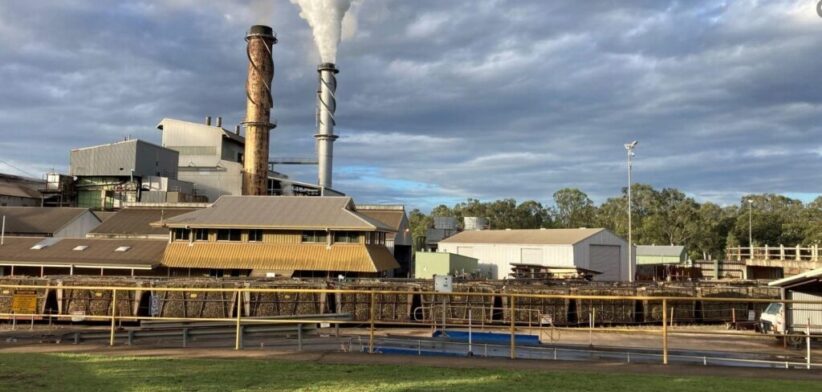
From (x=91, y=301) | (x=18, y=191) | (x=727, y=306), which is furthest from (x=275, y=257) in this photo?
(x=18, y=191)

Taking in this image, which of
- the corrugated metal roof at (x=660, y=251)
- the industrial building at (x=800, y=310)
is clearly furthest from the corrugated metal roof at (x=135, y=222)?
the corrugated metal roof at (x=660, y=251)

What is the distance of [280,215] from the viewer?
4306cm

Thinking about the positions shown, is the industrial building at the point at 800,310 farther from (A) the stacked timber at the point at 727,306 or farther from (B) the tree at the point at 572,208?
(B) the tree at the point at 572,208

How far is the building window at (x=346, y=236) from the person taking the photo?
135 feet

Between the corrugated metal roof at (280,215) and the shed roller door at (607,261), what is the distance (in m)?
21.7

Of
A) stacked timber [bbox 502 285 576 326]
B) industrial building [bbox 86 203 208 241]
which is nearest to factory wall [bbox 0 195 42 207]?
industrial building [bbox 86 203 208 241]

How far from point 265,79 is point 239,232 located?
31144 millimetres

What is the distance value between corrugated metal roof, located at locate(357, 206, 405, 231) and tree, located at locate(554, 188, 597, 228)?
84339 mm

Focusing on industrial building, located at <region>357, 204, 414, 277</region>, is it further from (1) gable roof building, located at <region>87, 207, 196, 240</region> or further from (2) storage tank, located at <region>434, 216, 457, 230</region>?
(2) storage tank, located at <region>434, 216, 457, 230</region>

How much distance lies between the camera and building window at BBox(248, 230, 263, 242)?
136 feet

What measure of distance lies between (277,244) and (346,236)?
4431mm

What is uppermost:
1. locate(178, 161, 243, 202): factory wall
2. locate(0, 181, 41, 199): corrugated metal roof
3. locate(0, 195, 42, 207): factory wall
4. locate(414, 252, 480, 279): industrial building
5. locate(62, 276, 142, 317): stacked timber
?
locate(178, 161, 243, 202): factory wall

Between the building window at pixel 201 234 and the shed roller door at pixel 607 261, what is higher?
the building window at pixel 201 234

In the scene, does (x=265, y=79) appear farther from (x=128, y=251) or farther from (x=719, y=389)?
(x=719, y=389)
